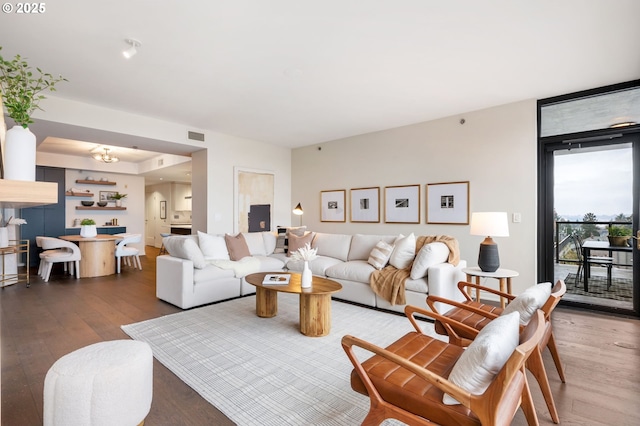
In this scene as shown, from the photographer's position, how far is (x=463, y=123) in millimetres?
4723

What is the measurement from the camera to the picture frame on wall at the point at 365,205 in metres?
5.78

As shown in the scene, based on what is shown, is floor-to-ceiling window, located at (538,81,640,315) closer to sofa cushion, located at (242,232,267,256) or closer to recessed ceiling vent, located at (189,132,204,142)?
sofa cushion, located at (242,232,267,256)

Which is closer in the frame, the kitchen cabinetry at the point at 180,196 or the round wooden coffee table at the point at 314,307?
the round wooden coffee table at the point at 314,307

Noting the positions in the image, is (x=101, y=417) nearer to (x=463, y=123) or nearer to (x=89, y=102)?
(x=89, y=102)

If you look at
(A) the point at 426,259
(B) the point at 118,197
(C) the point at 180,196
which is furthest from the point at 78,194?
(A) the point at 426,259

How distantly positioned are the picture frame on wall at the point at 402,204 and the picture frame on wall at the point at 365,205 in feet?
0.63

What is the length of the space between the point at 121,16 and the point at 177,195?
9.29 meters

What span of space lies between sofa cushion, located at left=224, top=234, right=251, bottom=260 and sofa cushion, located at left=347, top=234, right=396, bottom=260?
67.8 inches

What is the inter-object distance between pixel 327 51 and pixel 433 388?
2.89m

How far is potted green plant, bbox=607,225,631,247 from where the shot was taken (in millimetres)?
3811

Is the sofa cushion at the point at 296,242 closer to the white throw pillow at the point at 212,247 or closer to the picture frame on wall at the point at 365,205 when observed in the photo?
the white throw pillow at the point at 212,247

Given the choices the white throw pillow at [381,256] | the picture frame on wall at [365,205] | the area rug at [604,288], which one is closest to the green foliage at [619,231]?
the area rug at [604,288]

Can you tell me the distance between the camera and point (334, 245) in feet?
17.1

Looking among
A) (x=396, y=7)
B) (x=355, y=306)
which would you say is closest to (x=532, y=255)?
(x=355, y=306)
